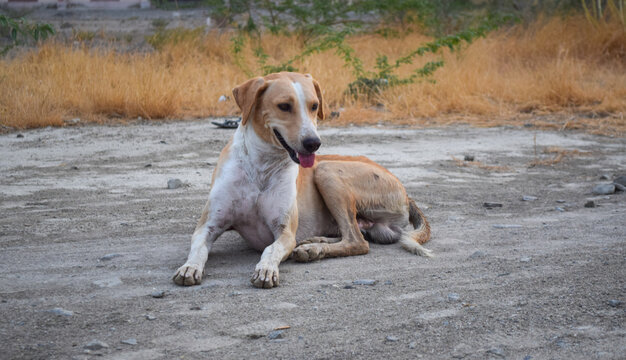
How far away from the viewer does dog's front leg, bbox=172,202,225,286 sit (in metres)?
3.56

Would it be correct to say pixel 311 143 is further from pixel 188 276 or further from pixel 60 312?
pixel 60 312

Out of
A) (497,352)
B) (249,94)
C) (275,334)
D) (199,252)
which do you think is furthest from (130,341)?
(249,94)

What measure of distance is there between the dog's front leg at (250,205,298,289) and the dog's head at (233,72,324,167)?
0.47 metres

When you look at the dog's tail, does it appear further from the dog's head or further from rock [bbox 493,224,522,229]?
the dog's head

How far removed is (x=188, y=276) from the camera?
11.6ft

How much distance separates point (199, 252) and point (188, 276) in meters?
0.31

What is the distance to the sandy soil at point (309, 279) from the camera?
279 cm

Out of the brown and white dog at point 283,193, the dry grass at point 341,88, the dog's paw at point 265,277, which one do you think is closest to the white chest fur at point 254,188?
the brown and white dog at point 283,193

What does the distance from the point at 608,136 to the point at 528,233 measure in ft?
17.3

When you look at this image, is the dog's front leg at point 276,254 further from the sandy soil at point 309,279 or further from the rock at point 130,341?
the rock at point 130,341

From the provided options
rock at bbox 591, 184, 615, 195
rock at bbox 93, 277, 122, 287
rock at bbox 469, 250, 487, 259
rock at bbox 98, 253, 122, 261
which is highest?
rock at bbox 93, 277, 122, 287

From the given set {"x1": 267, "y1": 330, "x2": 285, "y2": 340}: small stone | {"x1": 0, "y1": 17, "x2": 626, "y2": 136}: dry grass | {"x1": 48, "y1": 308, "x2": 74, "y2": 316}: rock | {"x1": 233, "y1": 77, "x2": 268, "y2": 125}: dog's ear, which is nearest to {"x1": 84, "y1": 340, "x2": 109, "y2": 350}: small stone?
{"x1": 48, "y1": 308, "x2": 74, "y2": 316}: rock

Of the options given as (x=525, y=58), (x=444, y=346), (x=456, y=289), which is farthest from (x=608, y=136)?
(x=444, y=346)

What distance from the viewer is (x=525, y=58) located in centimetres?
1390
